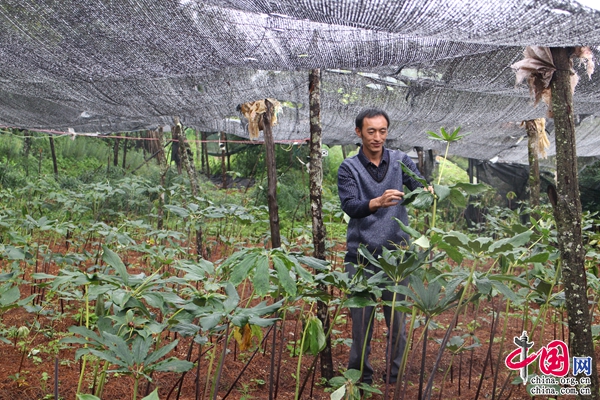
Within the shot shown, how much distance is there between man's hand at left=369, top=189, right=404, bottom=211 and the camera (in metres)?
2.21

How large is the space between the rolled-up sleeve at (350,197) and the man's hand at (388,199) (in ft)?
0.31

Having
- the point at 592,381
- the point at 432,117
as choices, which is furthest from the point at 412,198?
the point at 432,117

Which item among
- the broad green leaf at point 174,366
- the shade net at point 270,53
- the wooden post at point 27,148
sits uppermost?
the wooden post at point 27,148

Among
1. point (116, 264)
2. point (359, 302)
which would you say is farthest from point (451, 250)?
point (116, 264)

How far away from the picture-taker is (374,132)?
269 centimetres

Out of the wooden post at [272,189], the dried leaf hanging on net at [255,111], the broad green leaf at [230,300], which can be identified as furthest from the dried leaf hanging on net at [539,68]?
the dried leaf hanging on net at [255,111]

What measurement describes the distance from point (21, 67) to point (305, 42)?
1589mm

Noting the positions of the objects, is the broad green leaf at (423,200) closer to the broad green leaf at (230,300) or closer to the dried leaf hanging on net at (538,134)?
the broad green leaf at (230,300)

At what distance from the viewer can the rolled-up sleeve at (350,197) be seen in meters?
2.48

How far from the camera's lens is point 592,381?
6.55 ft

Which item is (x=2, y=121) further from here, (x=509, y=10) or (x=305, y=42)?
(x=509, y=10)

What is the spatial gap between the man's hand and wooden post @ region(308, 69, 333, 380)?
604mm

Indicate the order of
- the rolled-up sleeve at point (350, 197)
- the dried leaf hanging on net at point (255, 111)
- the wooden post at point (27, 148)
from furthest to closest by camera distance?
the wooden post at point (27, 148), the dried leaf hanging on net at point (255, 111), the rolled-up sleeve at point (350, 197)

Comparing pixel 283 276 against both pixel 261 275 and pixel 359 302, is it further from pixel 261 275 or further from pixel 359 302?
pixel 359 302
